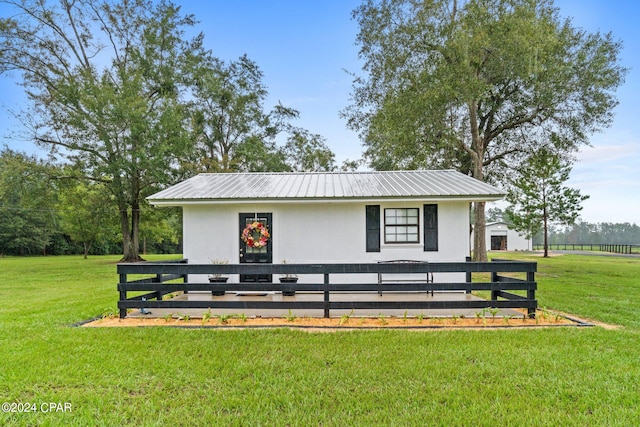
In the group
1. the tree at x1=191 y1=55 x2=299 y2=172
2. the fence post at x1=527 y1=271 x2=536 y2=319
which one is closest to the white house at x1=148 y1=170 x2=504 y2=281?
the fence post at x1=527 y1=271 x2=536 y2=319

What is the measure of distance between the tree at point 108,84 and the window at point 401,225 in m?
14.1

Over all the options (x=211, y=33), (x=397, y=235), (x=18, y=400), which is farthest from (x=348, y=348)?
(x=211, y=33)

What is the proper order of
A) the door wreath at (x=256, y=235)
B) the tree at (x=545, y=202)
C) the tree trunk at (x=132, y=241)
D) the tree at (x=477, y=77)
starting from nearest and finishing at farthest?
the door wreath at (x=256, y=235) < the tree at (x=477, y=77) < the tree trunk at (x=132, y=241) < the tree at (x=545, y=202)

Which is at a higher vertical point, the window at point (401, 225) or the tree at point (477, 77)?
the tree at point (477, 77)

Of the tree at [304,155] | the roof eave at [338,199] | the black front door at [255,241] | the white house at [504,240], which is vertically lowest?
the white house at [504,240]

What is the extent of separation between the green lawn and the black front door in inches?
143

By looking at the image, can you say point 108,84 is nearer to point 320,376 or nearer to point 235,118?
point 235,118

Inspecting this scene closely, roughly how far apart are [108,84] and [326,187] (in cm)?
1657

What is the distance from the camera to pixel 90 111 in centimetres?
1789

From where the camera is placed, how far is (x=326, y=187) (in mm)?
9531

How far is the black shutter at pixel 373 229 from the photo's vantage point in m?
9.02

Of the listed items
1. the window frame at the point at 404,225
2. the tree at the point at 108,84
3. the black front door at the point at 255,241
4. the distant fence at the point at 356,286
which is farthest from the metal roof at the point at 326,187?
the tree at the point at 108,84

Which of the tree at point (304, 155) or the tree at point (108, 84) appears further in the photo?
the tree at point (304, 155)

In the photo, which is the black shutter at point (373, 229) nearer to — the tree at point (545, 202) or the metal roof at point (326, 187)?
the metal roof at point (326, 187)
